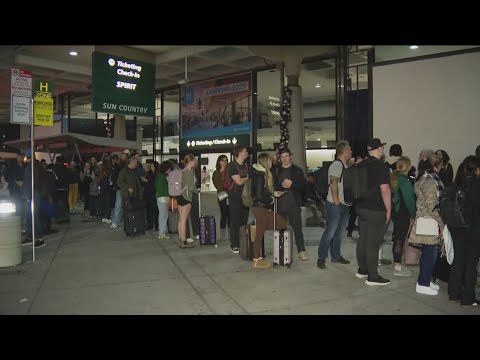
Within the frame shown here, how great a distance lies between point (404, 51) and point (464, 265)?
25.7 feet

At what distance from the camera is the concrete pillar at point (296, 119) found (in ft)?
39.6

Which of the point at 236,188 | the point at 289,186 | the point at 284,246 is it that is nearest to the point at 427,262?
the point at 284,246

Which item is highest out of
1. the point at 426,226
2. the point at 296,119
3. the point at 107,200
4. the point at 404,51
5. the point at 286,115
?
the point at 404,51

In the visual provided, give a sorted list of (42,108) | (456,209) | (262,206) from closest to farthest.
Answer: (456,209), (262,206), (42,108)

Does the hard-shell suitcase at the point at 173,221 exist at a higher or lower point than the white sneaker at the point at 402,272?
higher

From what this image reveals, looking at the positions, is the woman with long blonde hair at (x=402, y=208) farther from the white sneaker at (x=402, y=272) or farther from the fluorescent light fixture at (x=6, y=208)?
the fluorescent light fixture at (x=6, y=208)

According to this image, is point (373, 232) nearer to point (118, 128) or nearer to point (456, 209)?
point (456, 209)

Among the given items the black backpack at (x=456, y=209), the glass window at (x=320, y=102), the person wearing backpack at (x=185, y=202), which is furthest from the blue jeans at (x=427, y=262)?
the glass window at (x=320, y=102)

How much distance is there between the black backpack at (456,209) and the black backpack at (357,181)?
3.45 ft

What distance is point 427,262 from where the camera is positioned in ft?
17.7

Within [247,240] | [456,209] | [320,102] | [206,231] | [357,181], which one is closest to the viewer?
[456,209]

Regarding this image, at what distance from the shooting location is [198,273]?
6.59 metres

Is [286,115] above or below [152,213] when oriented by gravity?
above
